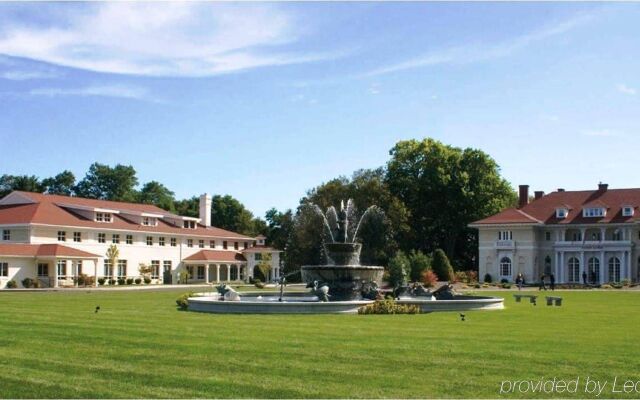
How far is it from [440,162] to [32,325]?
66133 mm

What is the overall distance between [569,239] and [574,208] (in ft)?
10.3

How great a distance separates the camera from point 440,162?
274 ft

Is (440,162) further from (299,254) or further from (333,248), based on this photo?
(333,248)

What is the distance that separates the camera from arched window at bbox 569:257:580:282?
78.0 meters

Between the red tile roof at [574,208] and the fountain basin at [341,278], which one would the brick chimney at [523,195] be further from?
the fountain basin at [341,278]

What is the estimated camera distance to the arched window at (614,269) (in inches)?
2977

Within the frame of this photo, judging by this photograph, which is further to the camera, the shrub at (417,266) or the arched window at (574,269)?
the arched window at (574,269)

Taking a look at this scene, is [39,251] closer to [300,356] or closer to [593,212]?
[593,212]

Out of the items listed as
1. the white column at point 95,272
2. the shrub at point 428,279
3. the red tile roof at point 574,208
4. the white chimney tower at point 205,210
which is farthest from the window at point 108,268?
the red tile roof at point 574,208

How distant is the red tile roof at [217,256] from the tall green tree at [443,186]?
19.0 m

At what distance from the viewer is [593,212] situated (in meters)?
77.3

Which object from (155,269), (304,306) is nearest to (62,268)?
(155,269)

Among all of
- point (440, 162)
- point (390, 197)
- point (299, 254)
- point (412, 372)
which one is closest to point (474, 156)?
point (440, 162)

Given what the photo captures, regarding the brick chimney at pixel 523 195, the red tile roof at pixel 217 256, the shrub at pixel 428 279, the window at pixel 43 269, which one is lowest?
the shrub at pixel 428 279
